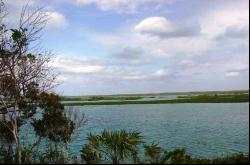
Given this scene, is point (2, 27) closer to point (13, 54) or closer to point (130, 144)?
point (13, 54)

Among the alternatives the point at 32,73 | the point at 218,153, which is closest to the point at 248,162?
the point at 32,73

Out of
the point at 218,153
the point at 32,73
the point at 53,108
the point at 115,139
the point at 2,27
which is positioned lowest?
the point at 218,153

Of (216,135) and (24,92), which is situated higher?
(24,92)

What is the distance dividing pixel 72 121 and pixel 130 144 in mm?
6236

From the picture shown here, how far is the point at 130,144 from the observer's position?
19562 millimetres

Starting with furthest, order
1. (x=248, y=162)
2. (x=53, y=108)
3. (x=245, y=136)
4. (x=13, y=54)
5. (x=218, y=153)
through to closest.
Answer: (x=245, y=136) < (x=218, y=153) < (x=53, y=108) < (x=13, y=54) < (x=248, y=162)

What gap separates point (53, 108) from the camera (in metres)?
23.1

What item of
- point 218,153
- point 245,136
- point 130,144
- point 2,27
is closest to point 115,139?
point 130,144

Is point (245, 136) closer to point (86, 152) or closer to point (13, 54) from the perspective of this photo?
point (86, 152)

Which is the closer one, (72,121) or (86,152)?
(86,152)

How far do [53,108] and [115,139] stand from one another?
202 inches

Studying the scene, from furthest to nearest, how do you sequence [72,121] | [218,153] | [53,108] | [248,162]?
[218,153], [72,121], [53,108], [248,162]

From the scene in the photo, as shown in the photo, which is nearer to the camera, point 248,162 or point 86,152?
point 248,162

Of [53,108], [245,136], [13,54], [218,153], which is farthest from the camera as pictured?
[245,136]
